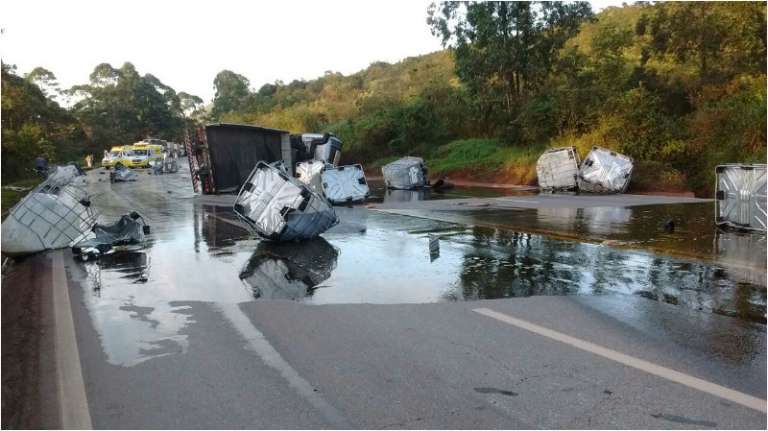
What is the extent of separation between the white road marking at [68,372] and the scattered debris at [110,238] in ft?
9.50

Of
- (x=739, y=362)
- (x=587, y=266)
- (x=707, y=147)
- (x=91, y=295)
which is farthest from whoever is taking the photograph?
(x=707, y=147)

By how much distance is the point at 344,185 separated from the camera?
21.2 meters

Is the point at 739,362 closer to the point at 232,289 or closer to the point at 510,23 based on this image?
the point at 232,289

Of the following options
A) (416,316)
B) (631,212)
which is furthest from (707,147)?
(416,316)

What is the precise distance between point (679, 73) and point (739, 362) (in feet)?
85.4

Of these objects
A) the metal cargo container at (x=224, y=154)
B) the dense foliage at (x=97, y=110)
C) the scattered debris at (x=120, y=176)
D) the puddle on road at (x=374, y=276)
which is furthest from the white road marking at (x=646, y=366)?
the dense foliage at (x=97, y=110)

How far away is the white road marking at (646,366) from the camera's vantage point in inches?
164

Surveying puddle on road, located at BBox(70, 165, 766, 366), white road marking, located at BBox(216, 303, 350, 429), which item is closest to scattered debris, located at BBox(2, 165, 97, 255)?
puddle on road, located at BBox(70, 165, 766, 366)

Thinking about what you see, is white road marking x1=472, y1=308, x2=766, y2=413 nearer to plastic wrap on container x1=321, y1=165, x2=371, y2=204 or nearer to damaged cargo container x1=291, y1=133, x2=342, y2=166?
plastic wrap on container x1=321, y1=165, x2=371, y2=204

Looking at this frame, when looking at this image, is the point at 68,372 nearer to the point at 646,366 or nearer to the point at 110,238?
the point at 646,366

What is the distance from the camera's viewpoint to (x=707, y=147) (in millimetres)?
23688

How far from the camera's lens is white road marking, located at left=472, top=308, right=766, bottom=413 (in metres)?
4.16

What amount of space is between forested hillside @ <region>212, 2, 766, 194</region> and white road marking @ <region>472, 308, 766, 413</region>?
1833cm

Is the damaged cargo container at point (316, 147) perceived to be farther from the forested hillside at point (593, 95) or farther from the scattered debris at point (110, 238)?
A: the scattered debris at point (110, 238)
